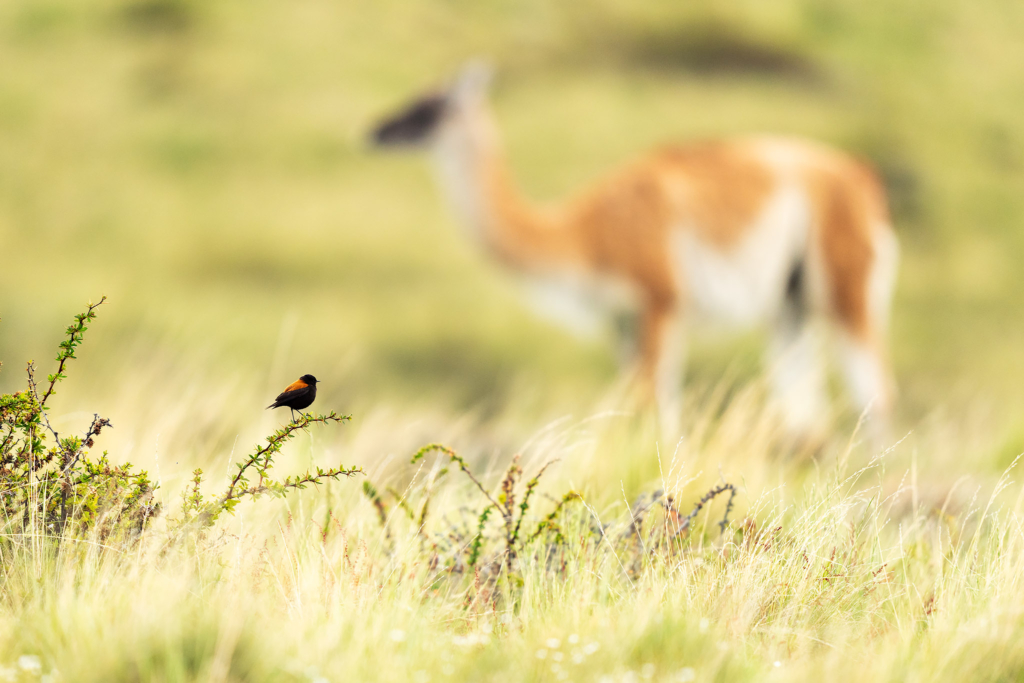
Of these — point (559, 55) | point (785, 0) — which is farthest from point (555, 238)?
point (785, 0)

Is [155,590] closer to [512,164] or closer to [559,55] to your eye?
[512,164]

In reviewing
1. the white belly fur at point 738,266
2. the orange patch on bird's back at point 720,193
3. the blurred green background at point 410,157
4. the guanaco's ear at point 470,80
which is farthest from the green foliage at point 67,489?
the blurred green background at point 410,157

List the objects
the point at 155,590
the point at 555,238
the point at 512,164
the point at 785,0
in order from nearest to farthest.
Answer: the point at 155,590 → the point at 555,238 → the point at 512,164 → the point at 785,0

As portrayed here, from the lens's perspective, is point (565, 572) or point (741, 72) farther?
point (741, 72)

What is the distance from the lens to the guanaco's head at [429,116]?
308 inches

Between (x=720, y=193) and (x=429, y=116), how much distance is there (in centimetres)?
221

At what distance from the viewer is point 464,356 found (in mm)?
14461

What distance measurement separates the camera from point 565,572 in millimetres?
2633

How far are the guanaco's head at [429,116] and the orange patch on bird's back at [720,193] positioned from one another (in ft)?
5.27

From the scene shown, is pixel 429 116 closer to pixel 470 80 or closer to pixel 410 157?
pixel 470 80

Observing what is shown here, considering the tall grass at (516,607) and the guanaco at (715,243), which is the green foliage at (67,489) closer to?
the tall grass at (516,607)

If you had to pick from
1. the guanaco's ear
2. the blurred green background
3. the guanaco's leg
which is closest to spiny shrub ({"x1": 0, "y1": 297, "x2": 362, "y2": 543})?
the guanaco's leg

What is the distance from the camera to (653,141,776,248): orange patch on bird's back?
732 cm

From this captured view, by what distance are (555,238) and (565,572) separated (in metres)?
4.87
